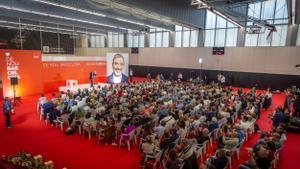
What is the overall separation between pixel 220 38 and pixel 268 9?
5001 millimetres

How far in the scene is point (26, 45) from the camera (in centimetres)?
2792

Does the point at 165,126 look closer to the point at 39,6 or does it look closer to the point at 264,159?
the point at 264,159

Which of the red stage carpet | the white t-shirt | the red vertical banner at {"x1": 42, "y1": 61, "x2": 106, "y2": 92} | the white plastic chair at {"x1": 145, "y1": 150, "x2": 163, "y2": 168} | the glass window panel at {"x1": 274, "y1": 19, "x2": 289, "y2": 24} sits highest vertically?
the glass window panel at {"x1": 274, "y1": 19, "x2": 289, "y2": 24}

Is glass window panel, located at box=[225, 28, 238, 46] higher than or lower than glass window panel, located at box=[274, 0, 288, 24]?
lower

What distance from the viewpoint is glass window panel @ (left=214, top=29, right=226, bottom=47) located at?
21.5m

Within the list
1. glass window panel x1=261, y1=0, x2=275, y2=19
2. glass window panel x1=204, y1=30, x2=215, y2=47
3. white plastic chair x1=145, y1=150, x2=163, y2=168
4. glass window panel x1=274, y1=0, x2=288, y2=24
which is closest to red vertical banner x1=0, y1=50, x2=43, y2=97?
white plastic chair x1=145, y1=150, x2=163, y2=168

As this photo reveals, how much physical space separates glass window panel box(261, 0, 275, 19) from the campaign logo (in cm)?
2199

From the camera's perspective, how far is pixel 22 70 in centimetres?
1520

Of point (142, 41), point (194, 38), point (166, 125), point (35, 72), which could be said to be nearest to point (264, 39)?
point (194, 38)

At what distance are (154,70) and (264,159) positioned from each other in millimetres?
22554

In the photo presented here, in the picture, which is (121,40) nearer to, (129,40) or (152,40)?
(129,40)

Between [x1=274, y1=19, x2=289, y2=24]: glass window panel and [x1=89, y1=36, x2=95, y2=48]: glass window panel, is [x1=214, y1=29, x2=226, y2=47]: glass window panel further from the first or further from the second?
[x1=89, y1=36, x2=95, y2=48]: glass window panel

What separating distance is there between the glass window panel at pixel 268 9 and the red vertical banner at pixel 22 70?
20.7m

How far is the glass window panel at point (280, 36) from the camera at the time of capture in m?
18.3
